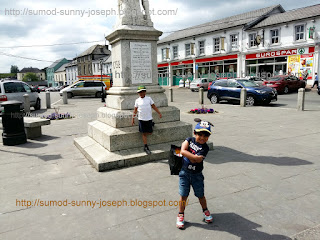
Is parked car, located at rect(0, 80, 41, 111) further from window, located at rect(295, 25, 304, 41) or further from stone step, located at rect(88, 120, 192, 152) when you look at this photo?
window, located at rect(295, 25, 304, 41)

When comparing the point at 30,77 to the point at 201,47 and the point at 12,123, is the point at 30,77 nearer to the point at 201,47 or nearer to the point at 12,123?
the point at 201,47

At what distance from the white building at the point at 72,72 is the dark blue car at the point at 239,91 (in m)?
71.5

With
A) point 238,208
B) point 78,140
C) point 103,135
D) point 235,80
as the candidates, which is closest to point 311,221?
point 238,208

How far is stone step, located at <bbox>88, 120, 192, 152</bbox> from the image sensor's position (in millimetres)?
5141

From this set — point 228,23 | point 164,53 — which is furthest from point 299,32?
point 164,53

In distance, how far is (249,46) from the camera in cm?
3031

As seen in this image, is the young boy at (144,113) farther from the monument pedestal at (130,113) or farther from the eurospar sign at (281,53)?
the eurospar sign at (281,53)

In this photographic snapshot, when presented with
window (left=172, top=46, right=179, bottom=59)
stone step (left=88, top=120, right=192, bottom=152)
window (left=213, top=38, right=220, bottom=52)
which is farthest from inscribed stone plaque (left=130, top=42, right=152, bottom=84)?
window (left=172, top=46, right=179, bottom=59)

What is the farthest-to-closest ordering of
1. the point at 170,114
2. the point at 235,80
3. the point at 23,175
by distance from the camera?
the point at 235,80 → the point at 170,114 → the point at 23,175

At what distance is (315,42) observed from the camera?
24.3 meters

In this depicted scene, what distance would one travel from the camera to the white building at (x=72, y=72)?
81.0m

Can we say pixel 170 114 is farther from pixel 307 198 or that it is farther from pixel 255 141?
pixel 307 198

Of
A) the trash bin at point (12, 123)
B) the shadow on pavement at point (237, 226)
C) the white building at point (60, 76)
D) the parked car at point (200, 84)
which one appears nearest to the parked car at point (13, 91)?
the trash bin at point (12, 123)

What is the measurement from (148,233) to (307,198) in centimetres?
226
